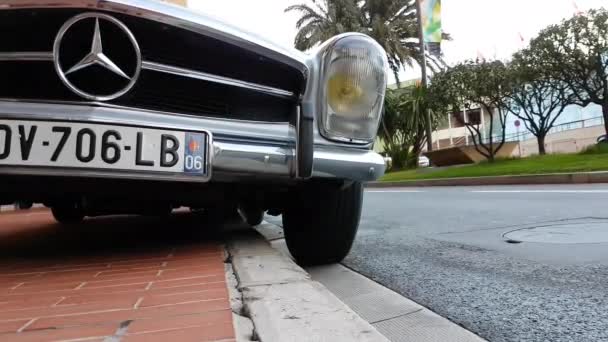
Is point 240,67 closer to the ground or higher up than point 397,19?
closer to the ground

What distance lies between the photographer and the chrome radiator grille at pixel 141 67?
1.61 metres

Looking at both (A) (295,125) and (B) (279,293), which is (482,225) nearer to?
(A) (295,125)

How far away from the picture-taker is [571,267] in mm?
2131

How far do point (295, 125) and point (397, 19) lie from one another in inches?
982

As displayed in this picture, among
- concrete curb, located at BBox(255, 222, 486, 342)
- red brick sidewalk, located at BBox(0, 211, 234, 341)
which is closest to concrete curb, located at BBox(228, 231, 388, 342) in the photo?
red brick sidewalk, located at BBox(0, 211, 234, 341)

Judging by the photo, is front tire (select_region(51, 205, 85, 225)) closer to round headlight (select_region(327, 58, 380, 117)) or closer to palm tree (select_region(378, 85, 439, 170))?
round headlight (select_region(327, 58, 380, 117))

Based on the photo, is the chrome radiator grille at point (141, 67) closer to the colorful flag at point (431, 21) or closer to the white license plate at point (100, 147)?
the white license plate at point (100, 147)

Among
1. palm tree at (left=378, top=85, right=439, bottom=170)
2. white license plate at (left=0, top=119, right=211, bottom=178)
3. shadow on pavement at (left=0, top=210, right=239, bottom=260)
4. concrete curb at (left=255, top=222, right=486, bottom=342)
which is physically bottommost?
concrete curb at (left=255, top=222, right=486, bottom=342)

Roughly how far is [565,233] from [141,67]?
253cm

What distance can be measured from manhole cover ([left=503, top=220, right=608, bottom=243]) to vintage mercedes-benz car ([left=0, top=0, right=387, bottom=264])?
1.29 m

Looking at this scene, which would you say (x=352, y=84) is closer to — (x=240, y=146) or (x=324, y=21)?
(x=240, y=146)

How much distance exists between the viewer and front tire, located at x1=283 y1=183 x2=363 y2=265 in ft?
6.97

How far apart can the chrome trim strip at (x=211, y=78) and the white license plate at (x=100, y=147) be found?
23 centimetres

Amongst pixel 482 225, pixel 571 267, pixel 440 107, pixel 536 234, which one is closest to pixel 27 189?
pixel 571 267
